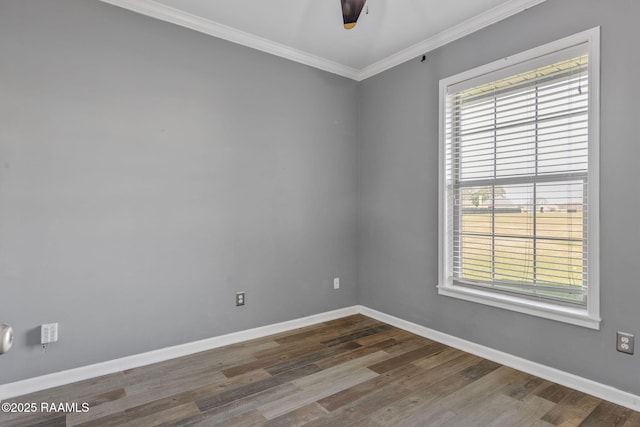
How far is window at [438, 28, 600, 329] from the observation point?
2.32 meters

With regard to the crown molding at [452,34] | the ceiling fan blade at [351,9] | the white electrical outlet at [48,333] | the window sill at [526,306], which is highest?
the crown molding at [452,34]

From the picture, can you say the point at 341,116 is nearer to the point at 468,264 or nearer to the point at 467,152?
the point at 467,152

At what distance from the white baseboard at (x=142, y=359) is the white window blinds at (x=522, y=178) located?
1.62 metres

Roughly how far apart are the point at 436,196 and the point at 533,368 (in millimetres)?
1497

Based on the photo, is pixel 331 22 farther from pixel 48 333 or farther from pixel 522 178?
pixel 48 333

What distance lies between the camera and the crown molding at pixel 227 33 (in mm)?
2631

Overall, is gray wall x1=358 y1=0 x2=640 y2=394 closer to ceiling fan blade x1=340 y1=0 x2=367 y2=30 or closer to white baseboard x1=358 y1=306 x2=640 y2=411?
white baseboard x1=358 y1=306 x2=640 y2=411

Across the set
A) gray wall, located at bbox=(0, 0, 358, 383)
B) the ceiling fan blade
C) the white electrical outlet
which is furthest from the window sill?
the white electrical outlet

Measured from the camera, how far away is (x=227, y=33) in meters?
3.02

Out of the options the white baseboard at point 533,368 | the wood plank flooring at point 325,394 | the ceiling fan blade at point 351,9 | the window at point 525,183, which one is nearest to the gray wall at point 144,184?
the wood plank flooring at point 325,394

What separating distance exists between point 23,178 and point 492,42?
11.4 ft

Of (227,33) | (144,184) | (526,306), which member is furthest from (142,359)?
(526,306)

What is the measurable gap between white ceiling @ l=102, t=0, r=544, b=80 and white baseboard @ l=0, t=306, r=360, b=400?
8.42 ft

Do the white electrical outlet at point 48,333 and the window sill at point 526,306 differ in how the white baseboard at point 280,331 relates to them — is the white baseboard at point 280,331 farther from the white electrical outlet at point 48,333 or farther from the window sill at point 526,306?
the window sill at point 526,306
